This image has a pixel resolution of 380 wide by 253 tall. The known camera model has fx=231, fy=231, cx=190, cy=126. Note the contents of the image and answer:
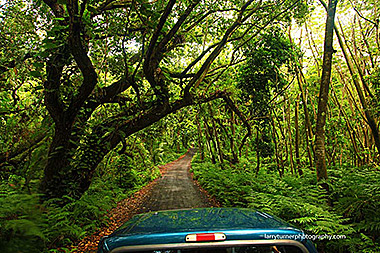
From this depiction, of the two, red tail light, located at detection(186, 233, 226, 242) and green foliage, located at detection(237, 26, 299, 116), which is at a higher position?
green foliage, located at detection(237, 26, 299, 116)

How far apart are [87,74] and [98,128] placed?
2.39 m

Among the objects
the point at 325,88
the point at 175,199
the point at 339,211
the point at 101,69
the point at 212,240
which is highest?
the point at 101,69

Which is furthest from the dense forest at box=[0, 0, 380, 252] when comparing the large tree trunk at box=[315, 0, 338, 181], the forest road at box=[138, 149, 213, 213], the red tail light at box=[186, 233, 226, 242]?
the red tail light at box=[186, 233, 226, 242]

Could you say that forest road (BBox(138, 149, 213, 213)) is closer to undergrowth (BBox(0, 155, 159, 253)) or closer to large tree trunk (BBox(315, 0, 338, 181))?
undergrowth (BBox(0, 155, 159, 253))

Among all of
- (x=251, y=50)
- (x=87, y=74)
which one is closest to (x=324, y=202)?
(x=251, y=50)

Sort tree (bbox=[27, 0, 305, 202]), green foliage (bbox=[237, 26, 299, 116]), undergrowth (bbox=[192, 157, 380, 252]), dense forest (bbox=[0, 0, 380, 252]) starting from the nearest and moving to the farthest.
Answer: undergrowth (bbox=[192, 157, 380, 252]) → dense forest (bbox=[0, 0, 380, 252]) → tree (bbox=[27, 0, 305, 202]) → green foliage (bbox=[237, 26, 299, 116])

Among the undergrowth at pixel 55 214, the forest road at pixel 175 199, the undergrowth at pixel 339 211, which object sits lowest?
the forest road at pixel 175 199

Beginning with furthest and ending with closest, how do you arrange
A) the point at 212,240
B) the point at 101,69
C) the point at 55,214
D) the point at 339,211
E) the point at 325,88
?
the point at 101,69 → the point at 325,88 → the point at 55,214 → the point at 339,211 → the point at 212,240

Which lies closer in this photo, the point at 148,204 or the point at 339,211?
the point at 339,211

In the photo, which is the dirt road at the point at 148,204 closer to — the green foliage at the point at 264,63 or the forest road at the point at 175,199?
the forest road at the point at 175,199

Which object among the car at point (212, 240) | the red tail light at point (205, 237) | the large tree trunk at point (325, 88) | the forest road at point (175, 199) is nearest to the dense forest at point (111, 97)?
the large tree trunk at point (325, 88)

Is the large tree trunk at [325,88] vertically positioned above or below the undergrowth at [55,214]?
above

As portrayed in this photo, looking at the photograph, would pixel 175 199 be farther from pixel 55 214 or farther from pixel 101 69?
pixel 101 69

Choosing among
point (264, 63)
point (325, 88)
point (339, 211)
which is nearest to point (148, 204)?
point (339, 211)
